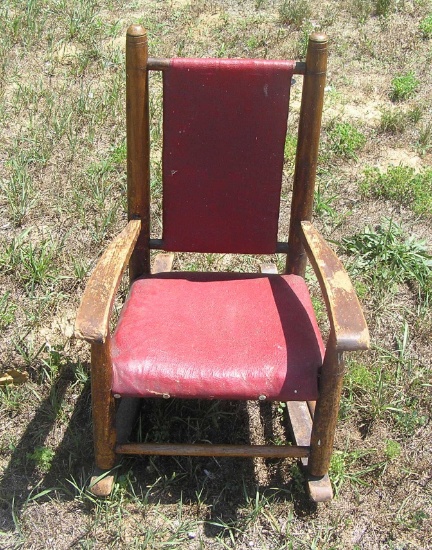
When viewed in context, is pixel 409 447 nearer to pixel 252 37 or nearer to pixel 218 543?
pixel 218 543

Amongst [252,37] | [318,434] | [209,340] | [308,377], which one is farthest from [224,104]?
[252,37]

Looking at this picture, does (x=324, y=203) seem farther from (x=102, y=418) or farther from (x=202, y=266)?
(x=102, y=418)

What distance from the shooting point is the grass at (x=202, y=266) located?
2447 mm

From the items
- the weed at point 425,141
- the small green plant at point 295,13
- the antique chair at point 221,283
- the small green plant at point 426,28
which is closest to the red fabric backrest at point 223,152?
the antique chair at point 221,283

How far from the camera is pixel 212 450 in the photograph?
2316 millimetres

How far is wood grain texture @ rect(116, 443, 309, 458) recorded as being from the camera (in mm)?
2316

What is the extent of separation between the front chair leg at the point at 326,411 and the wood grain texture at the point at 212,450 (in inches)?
2.4

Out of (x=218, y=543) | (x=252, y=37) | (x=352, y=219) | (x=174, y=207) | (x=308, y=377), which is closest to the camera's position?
(x=308, y=377)

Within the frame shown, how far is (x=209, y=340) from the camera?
2297mm

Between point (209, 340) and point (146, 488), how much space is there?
24.5 inches

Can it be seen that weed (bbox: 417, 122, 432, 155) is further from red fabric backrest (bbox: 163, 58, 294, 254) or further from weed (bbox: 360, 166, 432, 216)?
red fabric backrest (bbox: 163, 58, 294, 254)

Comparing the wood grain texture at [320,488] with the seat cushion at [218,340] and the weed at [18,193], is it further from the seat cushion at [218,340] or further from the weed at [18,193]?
the weed at [18,193]

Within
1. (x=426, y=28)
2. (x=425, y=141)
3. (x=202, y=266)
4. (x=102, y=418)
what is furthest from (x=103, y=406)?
(x=426, y=28)

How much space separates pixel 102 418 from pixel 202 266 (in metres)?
1.30
